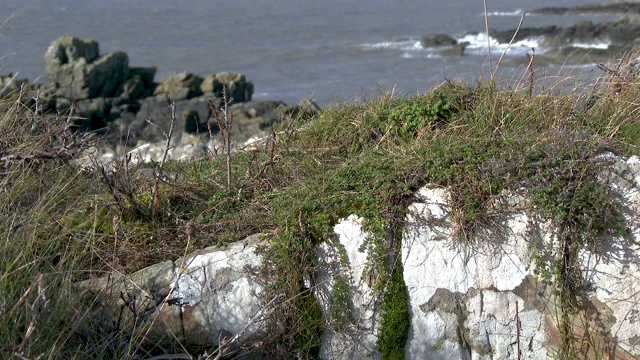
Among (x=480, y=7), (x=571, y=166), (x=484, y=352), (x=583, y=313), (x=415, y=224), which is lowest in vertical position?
(x=480, y=7)

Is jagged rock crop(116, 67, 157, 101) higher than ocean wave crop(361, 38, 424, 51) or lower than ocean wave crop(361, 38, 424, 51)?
higher

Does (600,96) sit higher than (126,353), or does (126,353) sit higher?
(600,96)

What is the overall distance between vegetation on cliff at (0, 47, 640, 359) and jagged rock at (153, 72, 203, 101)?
1677 centimetres

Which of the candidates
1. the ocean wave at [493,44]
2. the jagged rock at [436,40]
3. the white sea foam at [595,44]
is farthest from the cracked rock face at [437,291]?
the jagged rock at [436,40]

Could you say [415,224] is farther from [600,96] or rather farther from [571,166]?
[600,96]

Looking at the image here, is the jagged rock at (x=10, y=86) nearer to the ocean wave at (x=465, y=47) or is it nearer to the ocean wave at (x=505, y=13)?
the ocean wave at (x=465, y=47)

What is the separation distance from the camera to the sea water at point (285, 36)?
25.4 metres

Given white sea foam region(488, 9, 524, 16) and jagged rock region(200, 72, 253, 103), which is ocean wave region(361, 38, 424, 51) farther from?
white sea foam region(488, 9, 524, 16)

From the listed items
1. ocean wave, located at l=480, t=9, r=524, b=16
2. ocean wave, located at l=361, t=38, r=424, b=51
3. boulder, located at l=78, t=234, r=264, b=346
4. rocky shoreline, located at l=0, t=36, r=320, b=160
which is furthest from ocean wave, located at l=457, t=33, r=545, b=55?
boulder, located at l=78, t=234, r=264, b=346

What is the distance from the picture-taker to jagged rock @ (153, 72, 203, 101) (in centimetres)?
2205

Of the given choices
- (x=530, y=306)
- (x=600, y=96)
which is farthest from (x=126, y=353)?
(x=600, y=96)

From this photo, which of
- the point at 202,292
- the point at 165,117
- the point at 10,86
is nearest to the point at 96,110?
the point at 165,117

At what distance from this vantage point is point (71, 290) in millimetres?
3861

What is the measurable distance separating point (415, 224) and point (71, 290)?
1789 mm
